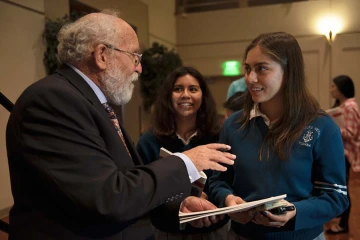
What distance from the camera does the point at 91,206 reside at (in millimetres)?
907

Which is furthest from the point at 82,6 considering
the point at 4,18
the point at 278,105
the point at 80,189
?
the point at 80,189

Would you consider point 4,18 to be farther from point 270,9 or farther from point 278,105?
point 270,9

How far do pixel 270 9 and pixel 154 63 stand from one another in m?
3.12

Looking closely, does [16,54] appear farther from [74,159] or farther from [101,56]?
[74,159]

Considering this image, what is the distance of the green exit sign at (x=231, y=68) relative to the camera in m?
7.67

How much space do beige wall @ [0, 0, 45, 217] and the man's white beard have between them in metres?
2.79

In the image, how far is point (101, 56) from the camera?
1.20m

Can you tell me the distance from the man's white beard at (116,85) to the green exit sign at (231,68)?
21.6 ft

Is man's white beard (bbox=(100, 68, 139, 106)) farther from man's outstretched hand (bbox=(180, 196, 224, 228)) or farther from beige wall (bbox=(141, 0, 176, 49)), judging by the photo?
beige wall (bbox=(141, 0, 176, 49))

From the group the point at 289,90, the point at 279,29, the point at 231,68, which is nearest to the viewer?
the point at 289,90

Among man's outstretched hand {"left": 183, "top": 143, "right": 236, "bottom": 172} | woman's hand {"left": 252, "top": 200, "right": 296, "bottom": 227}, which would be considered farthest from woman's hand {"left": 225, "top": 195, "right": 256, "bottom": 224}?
man's outstretched hand {"left": 183, "top": 143, "right": 236, "bottom": 172}

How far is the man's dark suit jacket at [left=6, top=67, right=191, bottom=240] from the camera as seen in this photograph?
917mm

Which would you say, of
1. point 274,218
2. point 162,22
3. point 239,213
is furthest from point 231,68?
point 274,218

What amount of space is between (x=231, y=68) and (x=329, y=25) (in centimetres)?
225
